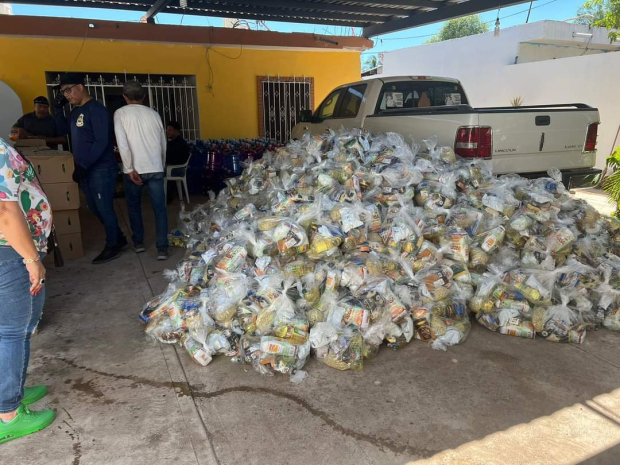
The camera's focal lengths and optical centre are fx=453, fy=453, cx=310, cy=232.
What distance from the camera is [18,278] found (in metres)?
2.21

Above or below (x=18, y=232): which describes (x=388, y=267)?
below

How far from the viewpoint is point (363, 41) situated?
11312mm

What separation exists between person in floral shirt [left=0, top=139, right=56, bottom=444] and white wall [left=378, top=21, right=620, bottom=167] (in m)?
12.3

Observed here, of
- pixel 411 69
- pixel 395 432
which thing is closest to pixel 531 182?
pixel 395 432

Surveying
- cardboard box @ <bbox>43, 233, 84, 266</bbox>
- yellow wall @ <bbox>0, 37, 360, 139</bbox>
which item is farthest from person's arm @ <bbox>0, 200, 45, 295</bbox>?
yellow wall @ <bbox>0, 37, 360, 139</bbox>

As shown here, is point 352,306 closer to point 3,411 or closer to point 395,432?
point 395,432

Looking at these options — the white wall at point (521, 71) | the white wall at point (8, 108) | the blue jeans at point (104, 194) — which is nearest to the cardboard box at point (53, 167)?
the blue jeans at point (104, 194)

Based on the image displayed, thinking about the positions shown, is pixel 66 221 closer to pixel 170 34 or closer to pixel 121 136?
pixel 121 136

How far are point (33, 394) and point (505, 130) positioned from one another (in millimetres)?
4699

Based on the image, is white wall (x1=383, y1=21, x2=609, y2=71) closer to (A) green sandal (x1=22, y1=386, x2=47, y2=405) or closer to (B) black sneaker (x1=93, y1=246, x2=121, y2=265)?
(B) black sneaker (x1=93, y1=246, x2=121, y2=265)

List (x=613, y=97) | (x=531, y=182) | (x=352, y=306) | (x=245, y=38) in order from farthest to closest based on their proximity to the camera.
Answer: (x=613, y=97) < (x=245, y=38) < (x=531, y=182) < (x=352, y=306)

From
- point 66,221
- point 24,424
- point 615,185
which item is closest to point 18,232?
point 24,424

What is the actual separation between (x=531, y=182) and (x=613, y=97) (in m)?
8.72

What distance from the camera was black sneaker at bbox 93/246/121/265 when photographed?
200 inches
